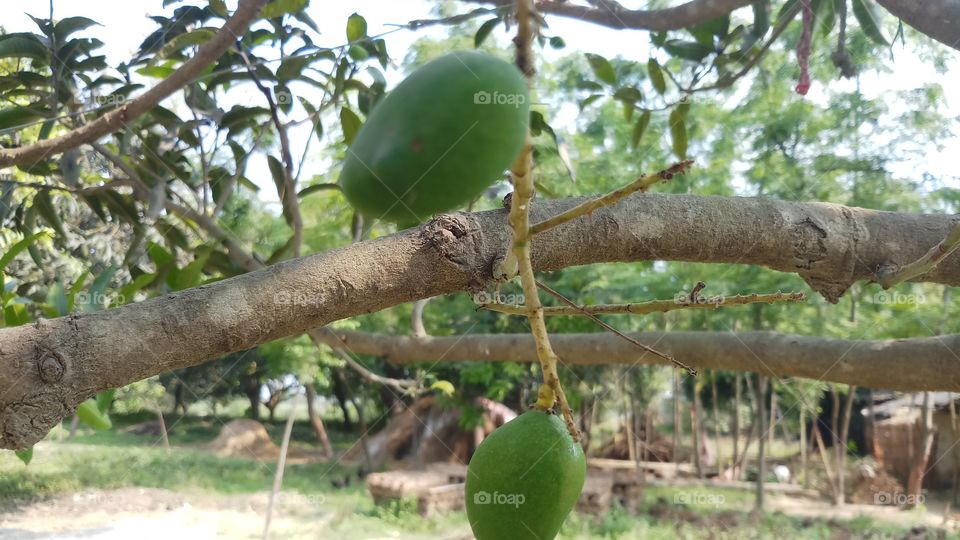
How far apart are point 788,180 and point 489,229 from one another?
7.84 metres

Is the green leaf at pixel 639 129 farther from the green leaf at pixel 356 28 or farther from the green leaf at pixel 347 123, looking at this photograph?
the green leaf at pixel 347 123

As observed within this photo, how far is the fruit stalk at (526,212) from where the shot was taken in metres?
0.45

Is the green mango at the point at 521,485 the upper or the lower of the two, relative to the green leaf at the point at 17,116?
lower

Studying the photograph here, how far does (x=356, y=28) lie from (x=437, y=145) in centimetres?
152

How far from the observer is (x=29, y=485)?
758cm

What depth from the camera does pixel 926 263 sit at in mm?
1062

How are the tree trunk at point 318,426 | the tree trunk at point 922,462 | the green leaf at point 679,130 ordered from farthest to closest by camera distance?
the tree trunk at point 318,426
the tree trunk at point 922,462
the green leaf at point 679,130

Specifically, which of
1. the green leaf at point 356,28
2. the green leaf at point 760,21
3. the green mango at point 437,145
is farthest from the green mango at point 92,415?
the green leaf at point 760,21

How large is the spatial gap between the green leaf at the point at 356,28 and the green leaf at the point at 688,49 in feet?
3.34

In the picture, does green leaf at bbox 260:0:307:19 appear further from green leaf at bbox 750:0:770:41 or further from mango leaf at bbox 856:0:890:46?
mango leaf at bbox 856:0:890:46

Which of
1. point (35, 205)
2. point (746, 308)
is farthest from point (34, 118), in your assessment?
point (746, 308)

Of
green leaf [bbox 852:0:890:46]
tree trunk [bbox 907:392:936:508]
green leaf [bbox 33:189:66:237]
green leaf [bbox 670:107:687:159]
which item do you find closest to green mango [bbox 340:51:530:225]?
green leaf [bbox 670:107:687:159]

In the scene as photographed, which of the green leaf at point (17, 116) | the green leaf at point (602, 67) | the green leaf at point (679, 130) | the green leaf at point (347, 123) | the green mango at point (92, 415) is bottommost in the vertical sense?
the green mango at point (92, 415)

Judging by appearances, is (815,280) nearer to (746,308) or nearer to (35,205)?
(35,205)
